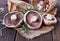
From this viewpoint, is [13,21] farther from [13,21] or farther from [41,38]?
[41,38]

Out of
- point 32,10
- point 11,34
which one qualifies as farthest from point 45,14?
point 11,34

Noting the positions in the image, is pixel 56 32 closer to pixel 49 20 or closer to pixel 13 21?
pixel 49 20

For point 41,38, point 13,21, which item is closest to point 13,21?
point 13,21

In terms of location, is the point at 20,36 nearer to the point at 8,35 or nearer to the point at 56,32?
the point at 8,35

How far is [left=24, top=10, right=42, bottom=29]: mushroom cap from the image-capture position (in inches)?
26.6

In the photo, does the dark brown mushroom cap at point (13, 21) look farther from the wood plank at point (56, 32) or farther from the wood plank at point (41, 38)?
the wood plank at point (56, 32)

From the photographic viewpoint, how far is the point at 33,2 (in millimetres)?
784

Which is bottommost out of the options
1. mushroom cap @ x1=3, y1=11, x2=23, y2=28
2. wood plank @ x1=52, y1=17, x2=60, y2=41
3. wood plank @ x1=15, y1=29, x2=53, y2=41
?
wood plank @ x1=15, y1=29, x2=53, y2=41

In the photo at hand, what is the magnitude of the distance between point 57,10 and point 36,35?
22 cm

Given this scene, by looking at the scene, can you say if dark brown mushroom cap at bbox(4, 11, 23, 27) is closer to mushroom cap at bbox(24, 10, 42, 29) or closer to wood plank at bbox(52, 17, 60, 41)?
mushroom cap at bbox(24, 10, 42, 29)

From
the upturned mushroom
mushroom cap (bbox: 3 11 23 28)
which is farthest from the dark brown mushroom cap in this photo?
the upturned mushroom

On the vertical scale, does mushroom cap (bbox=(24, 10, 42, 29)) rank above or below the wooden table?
above

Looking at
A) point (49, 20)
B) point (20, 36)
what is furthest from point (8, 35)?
point (49, 20)

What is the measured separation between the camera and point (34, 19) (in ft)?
2.22
